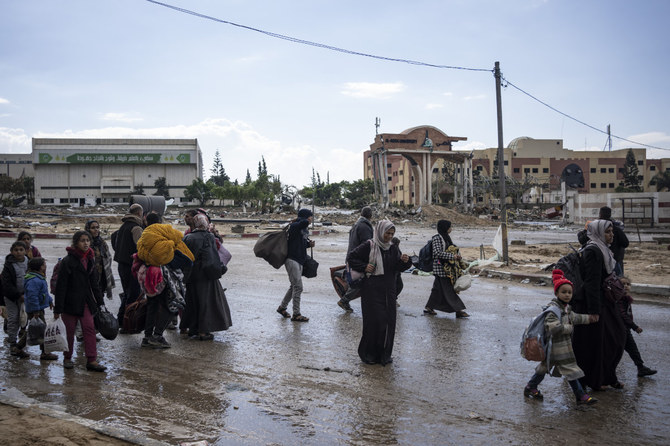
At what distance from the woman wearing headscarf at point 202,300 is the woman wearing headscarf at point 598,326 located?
414 cm

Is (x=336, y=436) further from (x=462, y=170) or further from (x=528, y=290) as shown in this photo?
(x=462, y=170)

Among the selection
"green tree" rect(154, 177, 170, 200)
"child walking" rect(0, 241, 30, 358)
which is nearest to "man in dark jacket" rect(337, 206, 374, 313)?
"child walking" rect(0, 241, 30, 358)

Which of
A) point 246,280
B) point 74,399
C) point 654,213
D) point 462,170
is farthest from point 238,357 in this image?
point 462,170

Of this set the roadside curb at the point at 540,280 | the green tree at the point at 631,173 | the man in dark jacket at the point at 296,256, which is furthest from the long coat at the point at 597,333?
the green tree at the point at 631,173

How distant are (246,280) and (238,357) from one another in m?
6.92

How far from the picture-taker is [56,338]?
5.62 meters

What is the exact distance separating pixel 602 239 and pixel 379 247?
2173 mm

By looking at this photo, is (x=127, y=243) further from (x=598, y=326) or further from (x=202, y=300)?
(x=598, y=326)

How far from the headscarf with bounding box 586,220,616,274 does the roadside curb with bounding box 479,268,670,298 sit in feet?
23.1

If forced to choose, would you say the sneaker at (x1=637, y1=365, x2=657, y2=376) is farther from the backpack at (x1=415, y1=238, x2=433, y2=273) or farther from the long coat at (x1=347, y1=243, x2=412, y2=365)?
the backpack at (x1=415, y1=238, x2=433, y2=273)

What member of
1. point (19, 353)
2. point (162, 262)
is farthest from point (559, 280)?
point (19, 353)

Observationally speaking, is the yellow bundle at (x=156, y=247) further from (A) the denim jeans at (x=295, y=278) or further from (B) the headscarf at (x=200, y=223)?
(A) the denim jeans at (x=295, y=278)

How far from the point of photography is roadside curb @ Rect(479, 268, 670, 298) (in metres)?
11.0

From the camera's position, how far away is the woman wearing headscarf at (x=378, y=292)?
5977 millimetres
